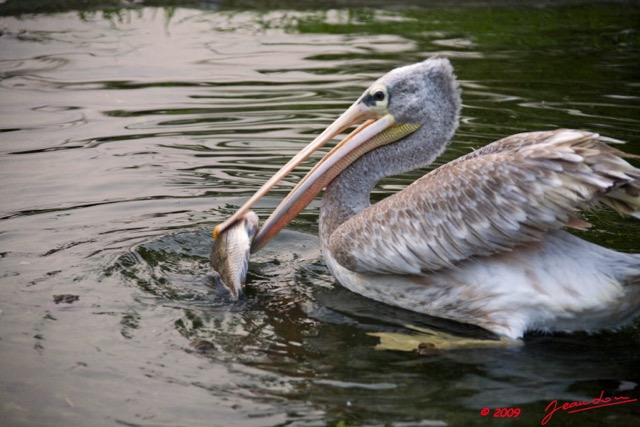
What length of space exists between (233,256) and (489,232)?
4.01ft

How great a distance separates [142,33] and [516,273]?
19.6 ft

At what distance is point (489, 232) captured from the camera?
4.09m

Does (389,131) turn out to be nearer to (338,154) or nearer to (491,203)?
(338,154)

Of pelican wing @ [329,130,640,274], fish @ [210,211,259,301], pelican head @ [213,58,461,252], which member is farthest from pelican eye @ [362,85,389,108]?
fish @ [210,211,259,301]

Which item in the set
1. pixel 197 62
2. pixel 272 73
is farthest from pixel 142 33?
pixel 272 73

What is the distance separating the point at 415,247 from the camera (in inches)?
167

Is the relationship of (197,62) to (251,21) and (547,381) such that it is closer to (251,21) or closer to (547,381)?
(251,21)

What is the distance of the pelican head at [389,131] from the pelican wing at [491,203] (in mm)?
349

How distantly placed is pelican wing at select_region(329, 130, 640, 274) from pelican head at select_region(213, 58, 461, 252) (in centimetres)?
35

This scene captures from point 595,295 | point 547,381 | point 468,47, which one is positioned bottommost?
point 547,381

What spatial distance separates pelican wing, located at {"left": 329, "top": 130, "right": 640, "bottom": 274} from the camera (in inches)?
154

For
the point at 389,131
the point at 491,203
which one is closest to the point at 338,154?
the point at 389,131

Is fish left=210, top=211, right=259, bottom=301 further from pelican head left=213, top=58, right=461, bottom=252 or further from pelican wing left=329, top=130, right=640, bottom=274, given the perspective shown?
pelican wing left=329, top=130, right=640, bottom=274

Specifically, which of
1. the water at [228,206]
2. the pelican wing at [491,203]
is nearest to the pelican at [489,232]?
the pelican wing at [491,203]
